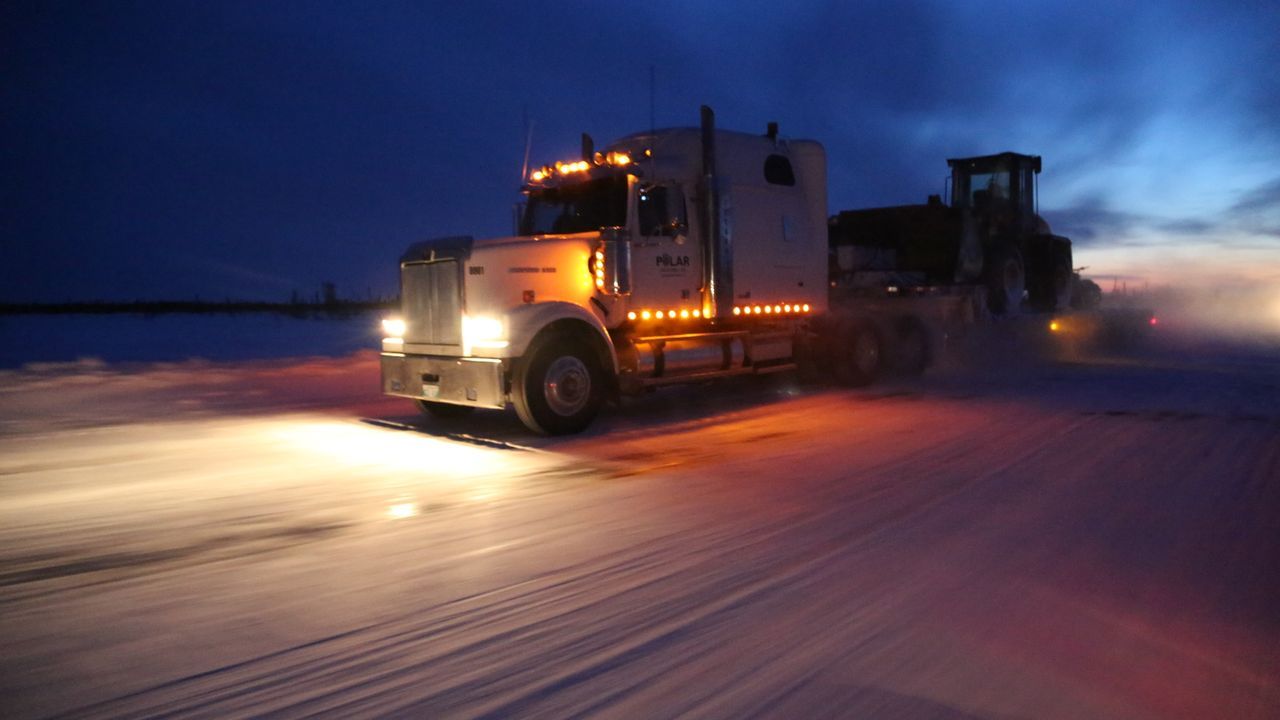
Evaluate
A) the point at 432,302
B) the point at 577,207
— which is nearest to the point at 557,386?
the point at 432,302

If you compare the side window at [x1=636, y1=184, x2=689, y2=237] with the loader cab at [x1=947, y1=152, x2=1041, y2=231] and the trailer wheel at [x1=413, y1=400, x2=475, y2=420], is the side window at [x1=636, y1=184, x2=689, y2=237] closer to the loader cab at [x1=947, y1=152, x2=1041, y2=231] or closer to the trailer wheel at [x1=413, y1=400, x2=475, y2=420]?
the trailer wheel at [x1=413, y1=400, x2=475, y2=420]

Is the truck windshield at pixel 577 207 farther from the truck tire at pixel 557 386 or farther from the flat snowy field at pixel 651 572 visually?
the flat snowy field at pixel 651 572

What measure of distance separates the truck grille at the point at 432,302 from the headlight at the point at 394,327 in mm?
109

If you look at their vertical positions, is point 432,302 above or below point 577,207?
below

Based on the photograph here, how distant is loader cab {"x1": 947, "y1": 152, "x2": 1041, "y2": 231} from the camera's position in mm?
17672

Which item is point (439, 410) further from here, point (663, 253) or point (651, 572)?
point (651, 572)

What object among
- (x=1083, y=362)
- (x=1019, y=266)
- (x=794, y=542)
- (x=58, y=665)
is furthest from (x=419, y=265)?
(x=1083, y=362)

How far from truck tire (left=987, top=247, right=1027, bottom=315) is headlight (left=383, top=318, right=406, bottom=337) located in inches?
433

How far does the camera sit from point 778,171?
495 inches

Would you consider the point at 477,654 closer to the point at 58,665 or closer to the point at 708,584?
the point at 708,584

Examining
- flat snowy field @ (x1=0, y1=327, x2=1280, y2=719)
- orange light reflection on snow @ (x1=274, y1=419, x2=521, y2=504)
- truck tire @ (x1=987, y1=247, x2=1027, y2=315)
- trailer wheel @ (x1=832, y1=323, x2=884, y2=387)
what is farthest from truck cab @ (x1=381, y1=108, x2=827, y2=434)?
truck tire @ (x1=987, y1=247, x2=1027, y2=315)

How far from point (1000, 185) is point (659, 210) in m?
10.1

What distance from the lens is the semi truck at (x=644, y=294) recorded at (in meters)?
9.77

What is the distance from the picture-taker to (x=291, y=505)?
6.50 metres
